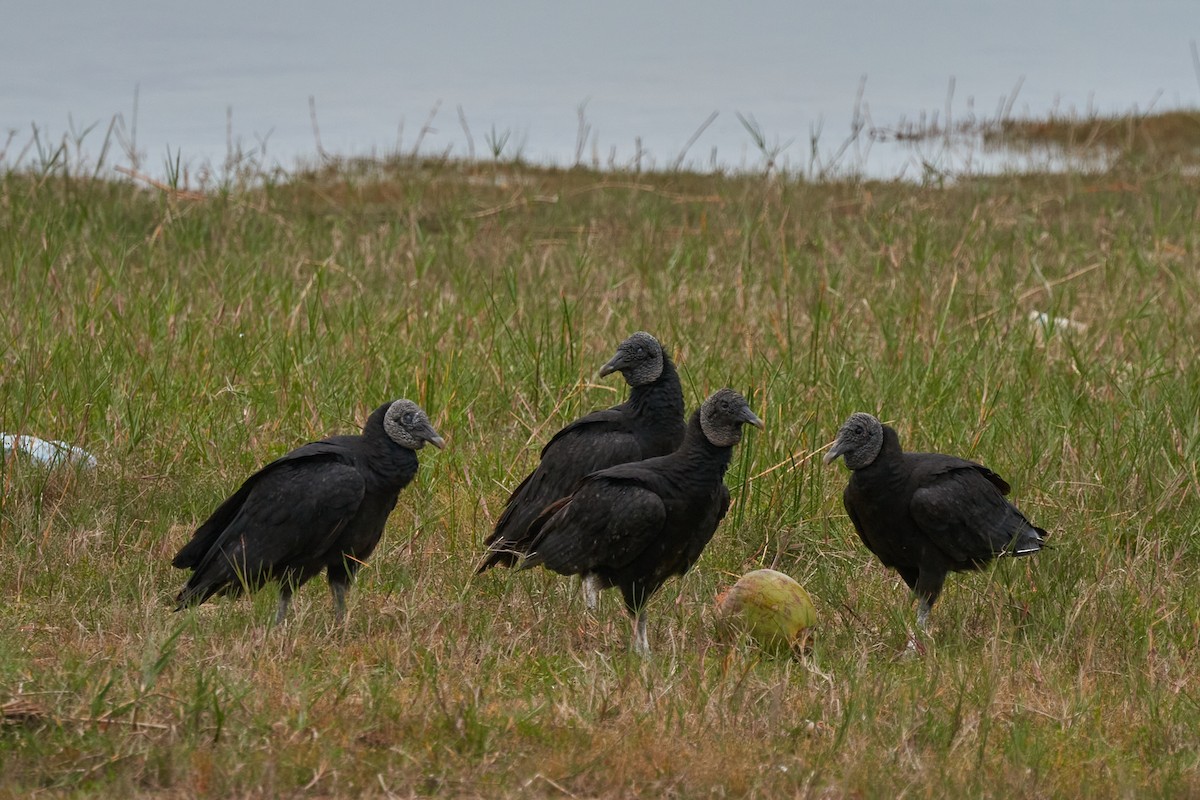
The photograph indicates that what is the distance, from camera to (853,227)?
30.2 feet

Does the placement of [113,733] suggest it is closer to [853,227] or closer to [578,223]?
[853,227]

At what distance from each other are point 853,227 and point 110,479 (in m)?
5.69

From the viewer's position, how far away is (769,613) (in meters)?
3.66

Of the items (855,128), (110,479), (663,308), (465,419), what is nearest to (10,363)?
(110,479)

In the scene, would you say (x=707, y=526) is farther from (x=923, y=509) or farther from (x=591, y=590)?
(x=923, y=509)

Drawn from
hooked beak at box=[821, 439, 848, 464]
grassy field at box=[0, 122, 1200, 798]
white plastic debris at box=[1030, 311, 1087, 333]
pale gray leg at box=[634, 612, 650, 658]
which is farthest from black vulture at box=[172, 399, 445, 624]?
white plastic debris at box=[1030, 311, 1087, 333]

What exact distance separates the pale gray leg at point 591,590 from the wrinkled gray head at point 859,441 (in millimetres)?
748

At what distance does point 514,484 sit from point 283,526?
148 cm

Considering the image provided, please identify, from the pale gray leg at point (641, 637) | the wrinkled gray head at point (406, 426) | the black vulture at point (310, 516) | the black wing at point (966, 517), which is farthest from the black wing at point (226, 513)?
the black wing at point (966, 517)

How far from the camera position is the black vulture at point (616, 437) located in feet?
14.3

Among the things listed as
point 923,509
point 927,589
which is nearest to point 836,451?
point 923,509

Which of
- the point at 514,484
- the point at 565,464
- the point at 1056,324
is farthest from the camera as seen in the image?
the point at 1056,324

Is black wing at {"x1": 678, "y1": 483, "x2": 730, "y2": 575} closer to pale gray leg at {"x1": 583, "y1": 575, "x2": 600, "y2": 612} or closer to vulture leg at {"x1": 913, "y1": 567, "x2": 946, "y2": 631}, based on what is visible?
pale gray leg at {"x1": 583, "y1": 575, "x2": 600, "y2": 612}

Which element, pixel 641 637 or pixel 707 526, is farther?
pixel 707 526
